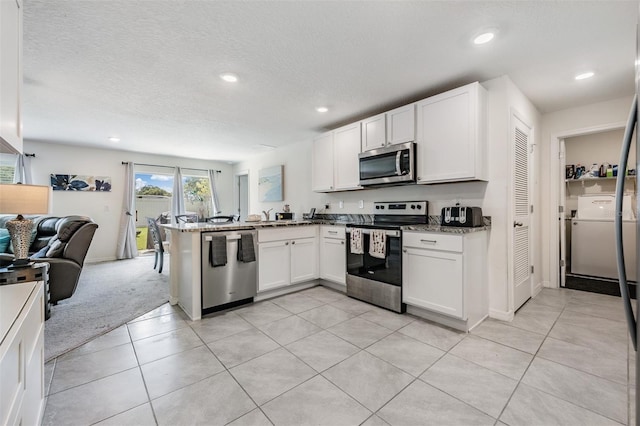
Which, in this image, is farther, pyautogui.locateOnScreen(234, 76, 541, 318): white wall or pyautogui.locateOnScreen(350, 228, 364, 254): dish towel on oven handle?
pyautogui.locateOnScreen(350, 228, 364, 254): dish towel on oven handle

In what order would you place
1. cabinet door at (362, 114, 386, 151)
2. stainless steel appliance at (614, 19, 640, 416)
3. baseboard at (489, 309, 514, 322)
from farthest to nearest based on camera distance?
cabinet door at (362, 114, 386, 151) → baseboard at (489, 309, 514, 322) → stainless steel appliance at (614, 19, 640, 416)

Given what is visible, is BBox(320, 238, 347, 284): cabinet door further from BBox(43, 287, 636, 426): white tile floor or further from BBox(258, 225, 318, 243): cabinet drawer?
BBox(43, 287, 636, 426): white tile floor

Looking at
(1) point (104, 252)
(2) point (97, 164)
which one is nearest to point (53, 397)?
(1) point (104, 252)

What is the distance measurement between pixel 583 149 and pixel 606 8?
361 centimetres

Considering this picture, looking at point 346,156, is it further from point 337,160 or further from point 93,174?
point 93,174

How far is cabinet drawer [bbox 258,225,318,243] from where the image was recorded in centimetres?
326

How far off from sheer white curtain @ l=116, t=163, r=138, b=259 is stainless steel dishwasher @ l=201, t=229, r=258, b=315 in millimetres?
4201

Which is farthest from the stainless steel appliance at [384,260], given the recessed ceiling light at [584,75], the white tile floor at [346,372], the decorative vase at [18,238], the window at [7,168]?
the window at [7,168]

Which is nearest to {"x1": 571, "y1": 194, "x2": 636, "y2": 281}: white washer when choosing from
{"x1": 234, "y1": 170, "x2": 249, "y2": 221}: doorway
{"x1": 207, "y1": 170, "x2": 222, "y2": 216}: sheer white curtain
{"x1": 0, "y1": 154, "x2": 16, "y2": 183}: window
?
{"x1": 234, "y1": 170, "x2": 249, "y2": 221}: doorway

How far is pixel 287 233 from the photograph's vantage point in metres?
3.51

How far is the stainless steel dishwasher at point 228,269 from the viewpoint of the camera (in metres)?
2.81

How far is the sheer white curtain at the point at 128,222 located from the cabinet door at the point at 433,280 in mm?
5850

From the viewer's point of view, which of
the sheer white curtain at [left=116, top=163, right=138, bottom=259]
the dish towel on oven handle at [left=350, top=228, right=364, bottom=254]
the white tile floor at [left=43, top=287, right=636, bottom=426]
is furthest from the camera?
the sheer white curtain at [left=116, top=163, right=138, bottom=259]

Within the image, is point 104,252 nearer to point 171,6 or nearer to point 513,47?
point 171,6
